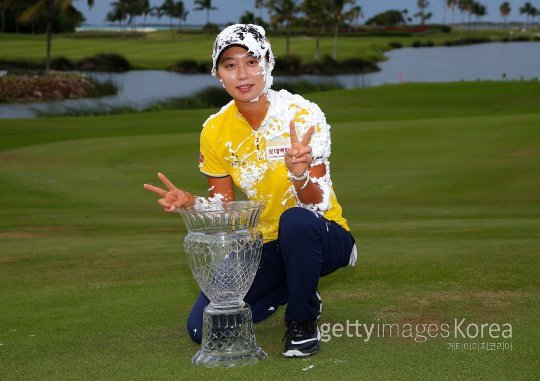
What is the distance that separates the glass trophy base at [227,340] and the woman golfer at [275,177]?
194mm

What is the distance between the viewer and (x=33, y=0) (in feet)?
257

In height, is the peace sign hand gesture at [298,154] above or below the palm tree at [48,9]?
below

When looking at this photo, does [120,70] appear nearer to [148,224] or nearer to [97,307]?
[148,224]

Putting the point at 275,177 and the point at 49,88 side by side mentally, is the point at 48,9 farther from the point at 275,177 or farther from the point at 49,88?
the point at 275,177

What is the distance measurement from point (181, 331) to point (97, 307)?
37.0 inches

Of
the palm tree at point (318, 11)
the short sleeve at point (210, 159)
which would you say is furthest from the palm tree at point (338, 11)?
the short sleeve at point (210, 159)

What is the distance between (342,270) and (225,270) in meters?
2.66

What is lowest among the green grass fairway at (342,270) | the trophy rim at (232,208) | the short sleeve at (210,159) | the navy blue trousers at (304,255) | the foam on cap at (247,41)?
the green grass fairway at (342,270)

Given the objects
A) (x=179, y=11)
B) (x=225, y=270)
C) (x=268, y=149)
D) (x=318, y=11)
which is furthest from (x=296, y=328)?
(x=179, y=11)

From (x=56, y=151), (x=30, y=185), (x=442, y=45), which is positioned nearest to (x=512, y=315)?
(x=30, y=185)

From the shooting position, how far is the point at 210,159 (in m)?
5.38

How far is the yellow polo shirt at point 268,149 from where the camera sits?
5.11 metres

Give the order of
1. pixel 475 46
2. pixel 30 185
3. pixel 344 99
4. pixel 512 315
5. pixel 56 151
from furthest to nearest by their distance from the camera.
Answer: pixel 475 46 < pixel 344 99 < pixel 56 151 < pixel 30 185 < pixel 512 315

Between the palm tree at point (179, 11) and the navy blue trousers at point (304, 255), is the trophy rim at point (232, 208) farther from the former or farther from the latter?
the palm tree at point (179, 11)
